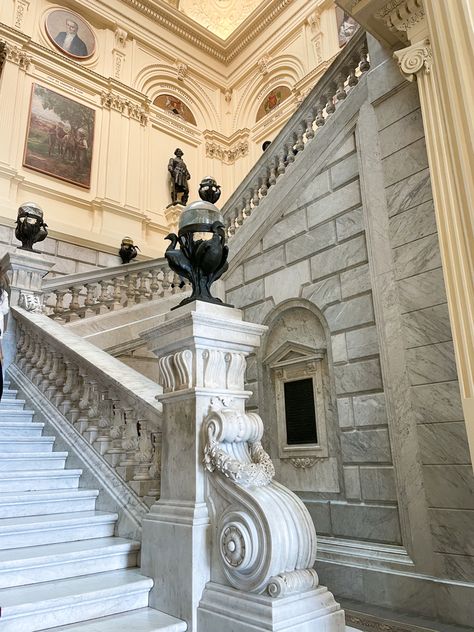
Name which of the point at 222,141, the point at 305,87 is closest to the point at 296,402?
the point at 305,87

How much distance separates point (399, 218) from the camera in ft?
17.3

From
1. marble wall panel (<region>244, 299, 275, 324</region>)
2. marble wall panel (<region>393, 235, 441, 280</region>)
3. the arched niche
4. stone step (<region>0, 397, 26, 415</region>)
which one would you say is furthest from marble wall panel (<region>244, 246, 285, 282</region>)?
stone step (<region>0, 397, 26, 415</region>)

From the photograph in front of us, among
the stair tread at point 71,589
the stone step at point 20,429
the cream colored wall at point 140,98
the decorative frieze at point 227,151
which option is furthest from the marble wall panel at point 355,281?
the decorative frieze at point 227,151

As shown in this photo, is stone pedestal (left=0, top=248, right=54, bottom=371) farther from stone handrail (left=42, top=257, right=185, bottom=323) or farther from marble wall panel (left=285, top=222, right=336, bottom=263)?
marble wall panel (left=285, top=222, right=336, bottom=263)

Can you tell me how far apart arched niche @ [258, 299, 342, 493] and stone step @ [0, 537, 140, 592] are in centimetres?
305

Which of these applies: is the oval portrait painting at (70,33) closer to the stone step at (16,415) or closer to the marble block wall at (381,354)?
the marble block wall at (381,354)

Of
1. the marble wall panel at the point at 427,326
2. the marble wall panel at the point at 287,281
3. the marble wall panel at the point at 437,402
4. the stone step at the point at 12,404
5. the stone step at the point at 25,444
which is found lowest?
the stone step at the point at 25,444

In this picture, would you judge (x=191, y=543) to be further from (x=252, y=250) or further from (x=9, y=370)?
(x=252, y=250)

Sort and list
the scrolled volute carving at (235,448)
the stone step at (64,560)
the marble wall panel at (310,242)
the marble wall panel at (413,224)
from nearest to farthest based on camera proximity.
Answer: the scrolled volute carving at (235,448), the stone step at (64,560), the marble wall panel at (413,224), the marble wall panel at (310,242)

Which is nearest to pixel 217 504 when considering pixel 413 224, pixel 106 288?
pixel 413 224

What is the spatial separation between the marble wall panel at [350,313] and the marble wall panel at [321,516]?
1.91m

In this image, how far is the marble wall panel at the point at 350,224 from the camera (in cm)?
575

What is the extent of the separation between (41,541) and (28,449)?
4.47ft

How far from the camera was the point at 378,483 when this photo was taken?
5.00 meters
